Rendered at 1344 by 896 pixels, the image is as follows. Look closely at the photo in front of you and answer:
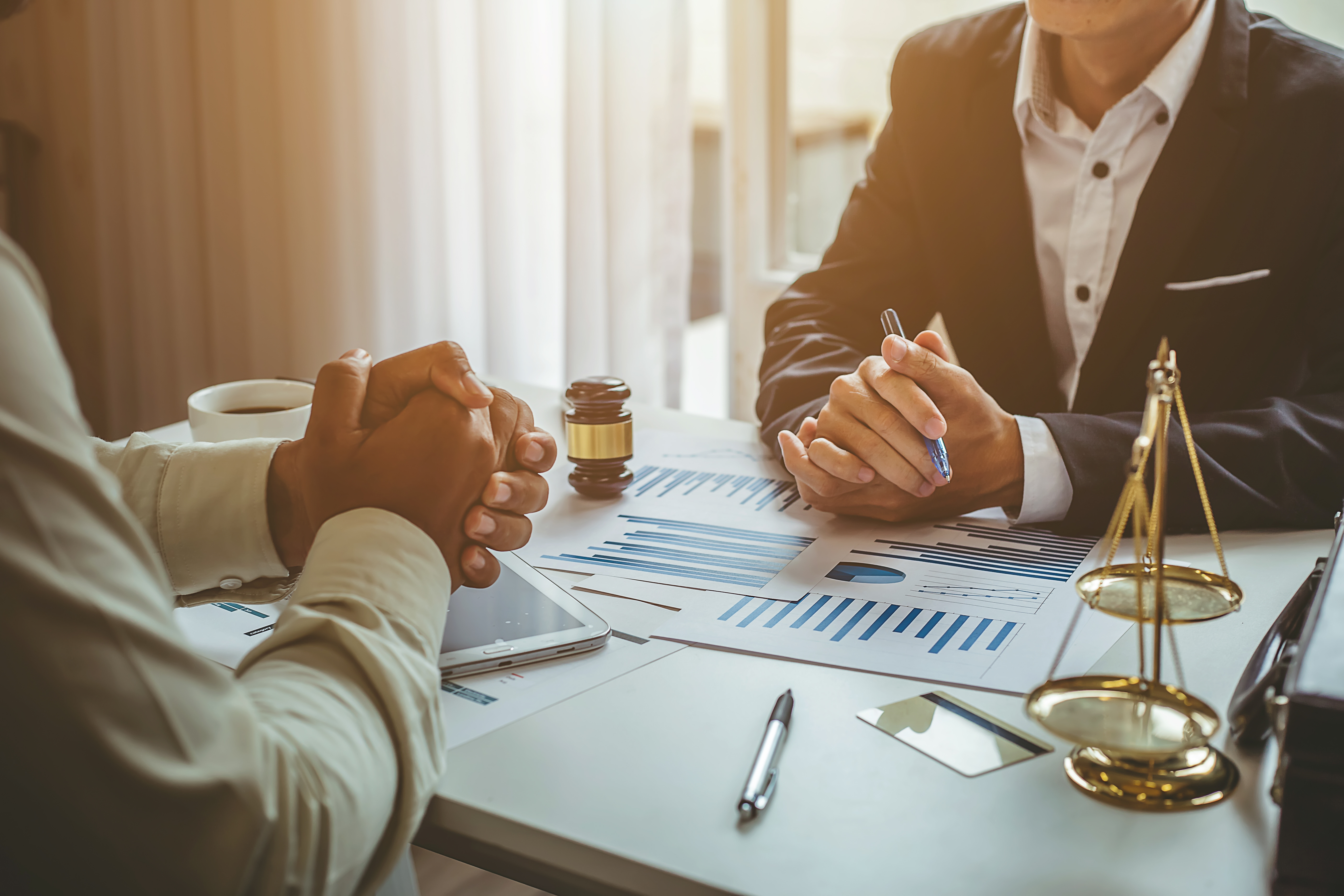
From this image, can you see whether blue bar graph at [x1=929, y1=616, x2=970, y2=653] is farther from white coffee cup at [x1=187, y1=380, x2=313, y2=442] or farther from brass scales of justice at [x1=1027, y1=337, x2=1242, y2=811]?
white coffee cup at [x1=187, y1=380, x2=313, y2=442]

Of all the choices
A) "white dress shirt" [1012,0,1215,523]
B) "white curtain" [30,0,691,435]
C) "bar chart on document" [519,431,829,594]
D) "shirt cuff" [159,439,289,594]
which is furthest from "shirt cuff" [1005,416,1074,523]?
"white curtain" [30,0,691,435]

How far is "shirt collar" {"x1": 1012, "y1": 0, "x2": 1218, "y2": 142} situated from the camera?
1.32 metres

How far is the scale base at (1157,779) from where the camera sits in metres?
0.59

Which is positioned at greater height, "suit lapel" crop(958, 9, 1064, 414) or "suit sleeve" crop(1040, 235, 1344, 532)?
"suit lapel" crop(958, 9, 1064, 414)

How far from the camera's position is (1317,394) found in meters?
1.14

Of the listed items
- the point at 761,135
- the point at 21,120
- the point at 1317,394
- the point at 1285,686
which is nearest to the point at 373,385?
the point at 1285,686

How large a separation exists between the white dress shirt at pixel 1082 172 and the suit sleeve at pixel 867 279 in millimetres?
180

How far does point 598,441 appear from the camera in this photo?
3.71ft

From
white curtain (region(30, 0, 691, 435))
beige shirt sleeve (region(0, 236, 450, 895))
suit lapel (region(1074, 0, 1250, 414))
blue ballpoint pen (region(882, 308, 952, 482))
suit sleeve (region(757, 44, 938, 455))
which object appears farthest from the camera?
white curtain (region(30, 0, 691, 435))

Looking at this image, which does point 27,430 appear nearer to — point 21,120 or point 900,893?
point 900,893

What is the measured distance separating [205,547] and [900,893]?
0.61 metres

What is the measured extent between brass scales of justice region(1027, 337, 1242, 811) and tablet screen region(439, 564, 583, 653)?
1.17 ft

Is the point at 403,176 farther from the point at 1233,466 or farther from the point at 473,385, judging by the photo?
the point at 1233,466

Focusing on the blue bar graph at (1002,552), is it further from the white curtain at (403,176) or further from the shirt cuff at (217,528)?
the white curtain at (403,176)
